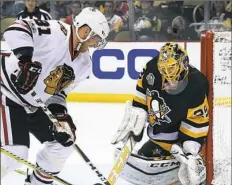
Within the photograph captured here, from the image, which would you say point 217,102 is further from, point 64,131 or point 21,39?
point 21,39

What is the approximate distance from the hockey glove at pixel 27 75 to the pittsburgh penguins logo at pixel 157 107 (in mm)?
502

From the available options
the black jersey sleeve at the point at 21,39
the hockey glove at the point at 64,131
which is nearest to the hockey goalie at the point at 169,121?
the hockey glove at the point at 64,131

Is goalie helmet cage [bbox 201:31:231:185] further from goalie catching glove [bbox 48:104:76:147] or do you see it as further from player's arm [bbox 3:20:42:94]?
player's arm [bbox 3:20:42:94]

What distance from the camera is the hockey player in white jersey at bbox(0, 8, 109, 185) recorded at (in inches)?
102

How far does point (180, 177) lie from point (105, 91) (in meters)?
2.49

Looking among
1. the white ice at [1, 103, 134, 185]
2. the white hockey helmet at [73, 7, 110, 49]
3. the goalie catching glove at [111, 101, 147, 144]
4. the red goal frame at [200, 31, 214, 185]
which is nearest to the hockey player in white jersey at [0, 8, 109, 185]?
the white hockey helmet at [73, 7, 110, 49]

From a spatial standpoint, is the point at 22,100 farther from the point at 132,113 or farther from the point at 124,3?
the point at 124,3

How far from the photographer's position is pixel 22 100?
275cm

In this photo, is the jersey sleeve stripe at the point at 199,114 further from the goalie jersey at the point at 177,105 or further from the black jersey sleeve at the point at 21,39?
the black jersey sleeve at the point at 21,39

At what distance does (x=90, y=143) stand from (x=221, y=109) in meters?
0.94

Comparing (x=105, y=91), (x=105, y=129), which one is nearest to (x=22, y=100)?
(x=105, y=129)

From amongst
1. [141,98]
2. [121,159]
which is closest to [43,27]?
[141,98]

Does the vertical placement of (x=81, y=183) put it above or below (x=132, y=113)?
below

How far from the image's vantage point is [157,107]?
2717 millimetres
